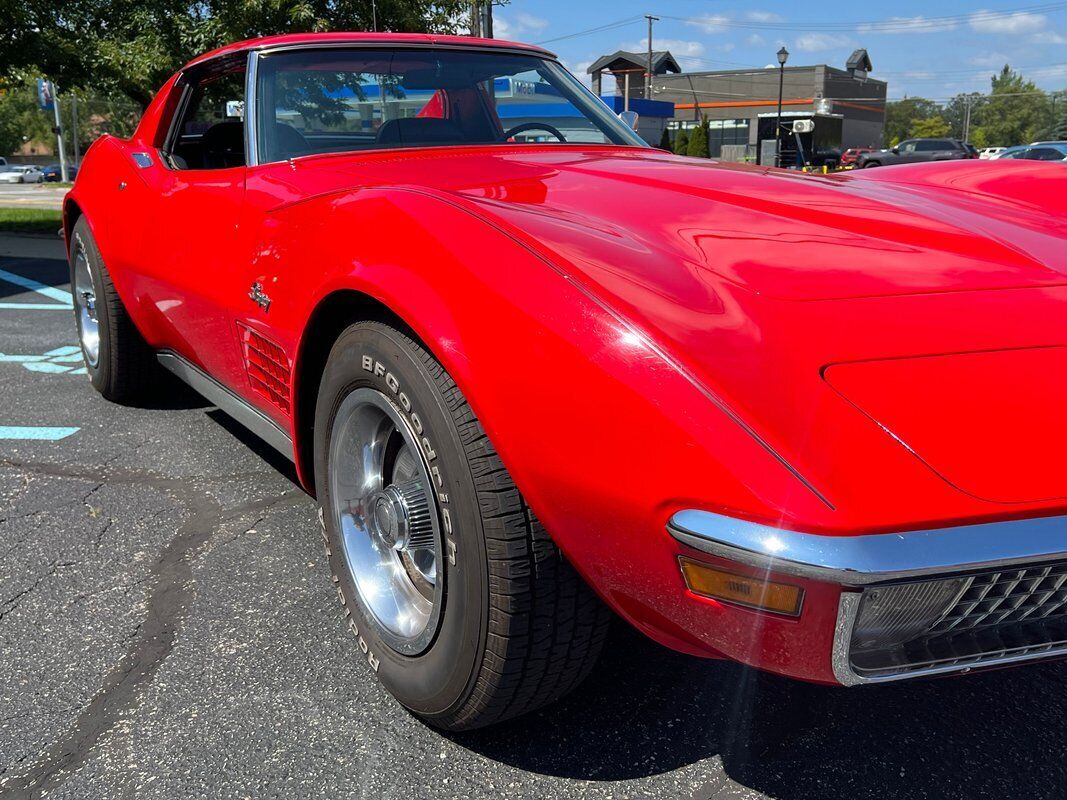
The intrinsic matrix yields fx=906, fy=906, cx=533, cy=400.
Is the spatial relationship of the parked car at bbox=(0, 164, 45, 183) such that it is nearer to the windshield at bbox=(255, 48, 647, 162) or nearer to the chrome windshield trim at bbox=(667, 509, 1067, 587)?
the windshield at bbox=(255, 48, 647, 162)

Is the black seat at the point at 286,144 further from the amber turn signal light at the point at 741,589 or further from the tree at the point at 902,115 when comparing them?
the tree at the point at 902,115

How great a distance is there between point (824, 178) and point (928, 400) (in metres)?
1.24

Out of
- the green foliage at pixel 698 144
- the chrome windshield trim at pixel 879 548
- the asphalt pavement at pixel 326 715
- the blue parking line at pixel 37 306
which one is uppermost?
the green foliage at pixel 698 144

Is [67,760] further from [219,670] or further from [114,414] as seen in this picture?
[114,414]

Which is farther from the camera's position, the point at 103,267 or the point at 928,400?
the point at 103,267

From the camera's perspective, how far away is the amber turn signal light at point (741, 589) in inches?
46.5

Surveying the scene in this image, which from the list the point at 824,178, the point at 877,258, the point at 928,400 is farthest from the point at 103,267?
the point at 928,400

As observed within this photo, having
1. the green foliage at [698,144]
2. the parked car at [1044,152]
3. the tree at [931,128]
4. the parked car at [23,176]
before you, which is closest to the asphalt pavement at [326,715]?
the parked car at [1044,152]

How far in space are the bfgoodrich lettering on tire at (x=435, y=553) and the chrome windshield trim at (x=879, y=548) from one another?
13.9 inches

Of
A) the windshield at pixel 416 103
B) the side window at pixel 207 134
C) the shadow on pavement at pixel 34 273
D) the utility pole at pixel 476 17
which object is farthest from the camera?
the utility pole at pixel 476 17

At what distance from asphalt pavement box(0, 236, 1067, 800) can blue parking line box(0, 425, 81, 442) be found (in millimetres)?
956

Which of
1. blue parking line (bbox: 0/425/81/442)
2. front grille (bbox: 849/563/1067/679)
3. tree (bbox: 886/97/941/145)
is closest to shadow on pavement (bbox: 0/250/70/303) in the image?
blue parking line (bbox: 0/425/81/442)

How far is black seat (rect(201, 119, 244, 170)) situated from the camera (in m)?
3.02

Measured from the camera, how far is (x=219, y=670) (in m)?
1.92
